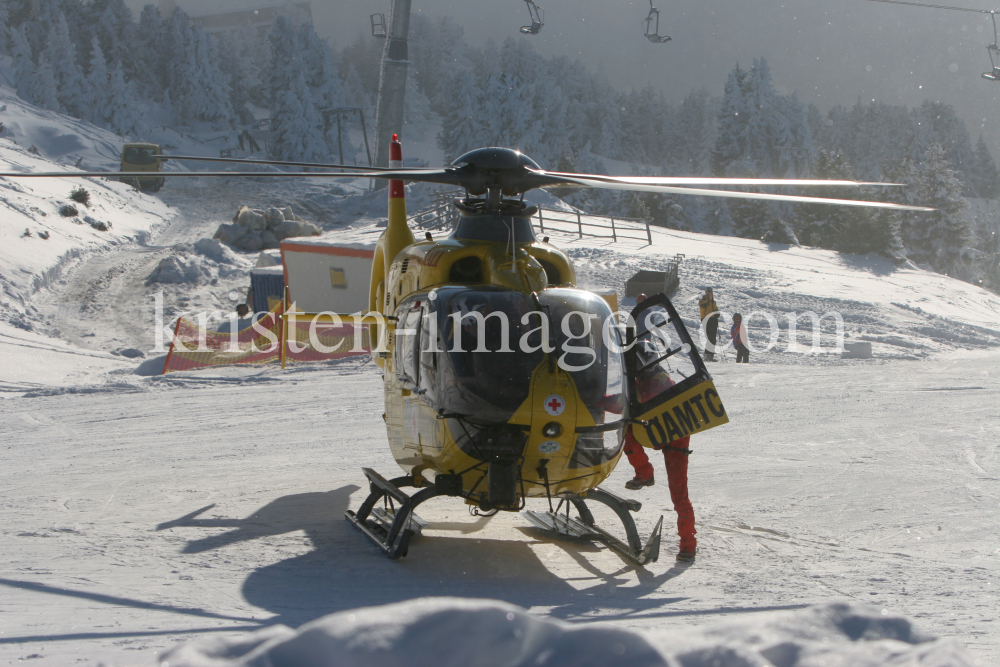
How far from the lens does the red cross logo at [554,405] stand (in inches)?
196

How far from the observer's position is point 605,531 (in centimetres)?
651

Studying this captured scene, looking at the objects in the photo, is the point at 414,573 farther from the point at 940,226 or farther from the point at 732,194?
the point at 940,226

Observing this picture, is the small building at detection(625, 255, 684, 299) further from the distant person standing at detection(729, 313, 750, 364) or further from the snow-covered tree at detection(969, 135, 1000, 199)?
the snow-covered tree at detection(969, 135, 1000, 199)

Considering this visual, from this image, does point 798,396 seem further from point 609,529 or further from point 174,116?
point 174,116

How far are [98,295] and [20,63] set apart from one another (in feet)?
190

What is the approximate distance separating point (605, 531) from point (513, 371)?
7.39ft

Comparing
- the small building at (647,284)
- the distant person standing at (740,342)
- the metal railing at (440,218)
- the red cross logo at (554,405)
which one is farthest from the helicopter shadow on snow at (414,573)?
the metal railing at (440,218)

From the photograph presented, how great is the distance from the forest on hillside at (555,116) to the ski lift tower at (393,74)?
17046 mm

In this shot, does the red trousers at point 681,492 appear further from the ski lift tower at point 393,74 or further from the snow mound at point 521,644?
the ski lift tower at point 393,74

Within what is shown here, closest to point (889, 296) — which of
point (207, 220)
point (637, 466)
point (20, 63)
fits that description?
point (637, 466)

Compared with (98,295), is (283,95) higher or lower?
higher

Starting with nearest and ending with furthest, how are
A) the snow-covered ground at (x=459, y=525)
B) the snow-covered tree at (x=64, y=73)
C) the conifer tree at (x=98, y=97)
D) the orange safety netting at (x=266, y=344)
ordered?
the snow-covered ground at (x=459, y=525) < the orange safety netting at (x=266, y=344) < the snow-covered tree at (x=64, y=73) < the conifer tree at (x=98, y=97)

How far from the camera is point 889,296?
24391 millimetres

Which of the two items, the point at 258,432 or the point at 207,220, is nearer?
the point at 258,432
